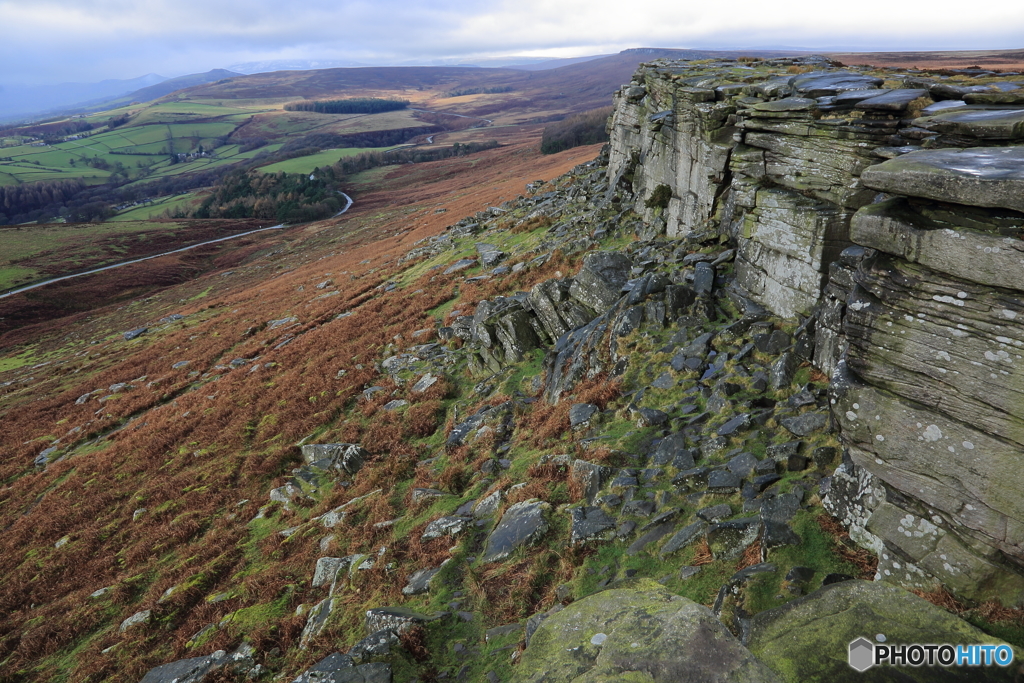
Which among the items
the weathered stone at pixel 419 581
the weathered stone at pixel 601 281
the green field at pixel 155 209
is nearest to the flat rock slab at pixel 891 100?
the weathered stone at pixel 601 281

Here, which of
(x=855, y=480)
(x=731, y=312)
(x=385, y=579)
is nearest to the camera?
(x=855, y=480)

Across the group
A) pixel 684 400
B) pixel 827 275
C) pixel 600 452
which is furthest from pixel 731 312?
pixel 600 452

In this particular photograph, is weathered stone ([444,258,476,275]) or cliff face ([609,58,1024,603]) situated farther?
weathered stone ([444,258,476,275])

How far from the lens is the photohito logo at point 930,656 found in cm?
525

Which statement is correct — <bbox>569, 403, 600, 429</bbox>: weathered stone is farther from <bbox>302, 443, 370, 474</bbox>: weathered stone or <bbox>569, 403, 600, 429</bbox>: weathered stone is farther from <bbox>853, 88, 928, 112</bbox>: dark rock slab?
<bbox>853, 88, 928, 112</bbox>: dark rock slab

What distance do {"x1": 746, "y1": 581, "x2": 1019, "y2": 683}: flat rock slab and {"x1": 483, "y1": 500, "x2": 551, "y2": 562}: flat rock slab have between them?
5.09 metres

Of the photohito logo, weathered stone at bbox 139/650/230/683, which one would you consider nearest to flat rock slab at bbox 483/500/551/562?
weathered stone at bbox 139/650/230/683

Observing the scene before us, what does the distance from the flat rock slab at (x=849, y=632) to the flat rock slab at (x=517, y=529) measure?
5092 mm

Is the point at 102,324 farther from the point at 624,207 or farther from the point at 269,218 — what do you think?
the point at 269,218

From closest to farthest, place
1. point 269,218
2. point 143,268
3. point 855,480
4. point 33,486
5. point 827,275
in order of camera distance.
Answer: point 855,480 → point 827,275 → point 33,486 → point 143,268 → point 269,218

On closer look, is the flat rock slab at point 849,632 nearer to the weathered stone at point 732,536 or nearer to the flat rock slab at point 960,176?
the weathered stone at point 732,536

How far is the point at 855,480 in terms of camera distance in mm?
7781

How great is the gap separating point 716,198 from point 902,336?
1416cm

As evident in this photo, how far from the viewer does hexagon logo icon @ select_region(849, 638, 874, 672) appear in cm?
530
